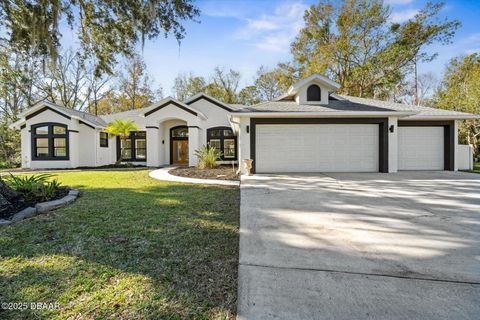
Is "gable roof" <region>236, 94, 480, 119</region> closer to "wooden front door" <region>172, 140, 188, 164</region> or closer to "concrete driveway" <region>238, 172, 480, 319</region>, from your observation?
"concrete driveway" <region>238, 172, 480, 319</region>

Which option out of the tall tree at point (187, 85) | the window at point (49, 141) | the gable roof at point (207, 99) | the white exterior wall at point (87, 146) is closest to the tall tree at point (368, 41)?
the gable roof at point (207, 99)

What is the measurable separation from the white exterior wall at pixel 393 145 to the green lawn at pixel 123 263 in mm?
8606

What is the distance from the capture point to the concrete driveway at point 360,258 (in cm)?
200

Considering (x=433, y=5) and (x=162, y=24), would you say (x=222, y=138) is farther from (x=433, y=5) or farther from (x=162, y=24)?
(x=433, y=5)

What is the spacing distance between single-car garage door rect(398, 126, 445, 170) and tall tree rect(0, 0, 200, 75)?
34.7 ft

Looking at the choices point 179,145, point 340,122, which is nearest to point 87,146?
point 179,145

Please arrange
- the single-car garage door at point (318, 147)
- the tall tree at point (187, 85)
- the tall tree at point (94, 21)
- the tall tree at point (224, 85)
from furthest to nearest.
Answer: the tall tree at point (187, 85)
the tall tree at point (224, 85)
the single-car garage door at point (318, 147)
the tall tree at point (94, 21)

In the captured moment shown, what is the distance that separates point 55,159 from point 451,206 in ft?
62.1

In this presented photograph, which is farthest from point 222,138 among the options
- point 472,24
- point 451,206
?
point 472,24

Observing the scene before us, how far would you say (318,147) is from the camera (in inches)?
424

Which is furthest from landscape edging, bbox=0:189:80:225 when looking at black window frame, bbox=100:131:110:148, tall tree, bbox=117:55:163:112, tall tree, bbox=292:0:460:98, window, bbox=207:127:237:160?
tall tree, bbox=117:55:163:112

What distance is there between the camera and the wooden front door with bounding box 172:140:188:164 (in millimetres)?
17641

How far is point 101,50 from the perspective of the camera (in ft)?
28.9

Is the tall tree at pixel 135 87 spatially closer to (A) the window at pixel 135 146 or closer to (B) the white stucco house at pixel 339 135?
(A) the window at pixel 135 146
